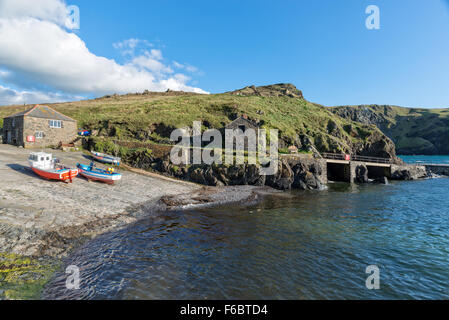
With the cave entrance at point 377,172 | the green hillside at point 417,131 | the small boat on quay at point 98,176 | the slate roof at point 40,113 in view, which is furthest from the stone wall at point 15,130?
the green hillside at point 417,131

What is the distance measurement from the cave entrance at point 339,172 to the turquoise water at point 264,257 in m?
23.3

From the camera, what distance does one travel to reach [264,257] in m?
12.4

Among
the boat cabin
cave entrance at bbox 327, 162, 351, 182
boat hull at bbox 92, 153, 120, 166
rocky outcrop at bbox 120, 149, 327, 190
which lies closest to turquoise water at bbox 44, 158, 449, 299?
rocky outcrop at bbox 120, 149, 327, 190

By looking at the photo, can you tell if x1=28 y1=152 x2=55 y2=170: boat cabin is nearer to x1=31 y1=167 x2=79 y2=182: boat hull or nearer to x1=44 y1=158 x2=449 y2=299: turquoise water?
x1=31 y1=167 x2=79 y2=182: boat hull

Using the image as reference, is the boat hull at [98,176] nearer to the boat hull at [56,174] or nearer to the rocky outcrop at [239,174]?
the boat hull at [56,174]

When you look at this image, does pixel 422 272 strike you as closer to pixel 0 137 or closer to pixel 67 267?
pixel 67 267

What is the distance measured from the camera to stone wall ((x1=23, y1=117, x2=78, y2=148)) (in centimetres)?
3537

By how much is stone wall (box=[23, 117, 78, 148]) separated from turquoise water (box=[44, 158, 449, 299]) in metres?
31.9

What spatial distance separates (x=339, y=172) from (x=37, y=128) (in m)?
58.7

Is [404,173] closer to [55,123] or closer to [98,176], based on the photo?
[98,176]

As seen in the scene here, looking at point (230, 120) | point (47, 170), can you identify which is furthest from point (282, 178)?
point (47, 170)

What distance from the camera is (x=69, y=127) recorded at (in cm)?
4025

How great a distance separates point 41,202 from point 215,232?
Answer: 46.7 feet
